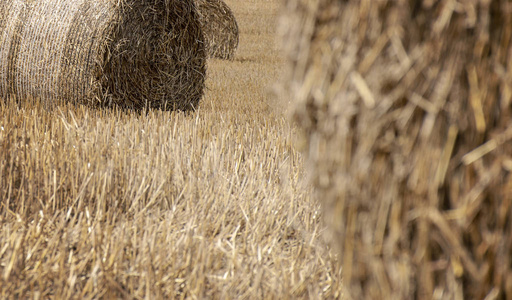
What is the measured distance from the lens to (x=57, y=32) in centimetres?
459

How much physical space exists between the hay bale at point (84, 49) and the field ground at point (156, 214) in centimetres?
52

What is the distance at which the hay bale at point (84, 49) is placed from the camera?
4.61m

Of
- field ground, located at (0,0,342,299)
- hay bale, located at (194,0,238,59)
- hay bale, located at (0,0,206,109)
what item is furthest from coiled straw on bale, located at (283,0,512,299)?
hay bale, located at (194,0,238,59)

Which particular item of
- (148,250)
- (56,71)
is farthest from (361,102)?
(56,71)

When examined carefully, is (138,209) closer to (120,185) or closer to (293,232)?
(120,185)

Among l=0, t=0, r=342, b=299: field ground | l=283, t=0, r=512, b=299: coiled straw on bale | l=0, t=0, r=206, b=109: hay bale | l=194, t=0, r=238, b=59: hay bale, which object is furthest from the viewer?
l=194, t=0, r=238, b=59: hay bale

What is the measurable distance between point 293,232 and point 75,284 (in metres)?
0.99

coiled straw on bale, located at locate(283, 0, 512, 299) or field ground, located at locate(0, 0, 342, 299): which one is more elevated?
coiled straw on bale, located at locate(283, 0, 512, 299)

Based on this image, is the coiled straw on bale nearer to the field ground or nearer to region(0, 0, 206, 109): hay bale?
the field ground

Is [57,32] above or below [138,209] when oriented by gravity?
above

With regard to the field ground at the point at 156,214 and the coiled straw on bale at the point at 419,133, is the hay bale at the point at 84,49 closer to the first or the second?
the field ground at the point at 156,214

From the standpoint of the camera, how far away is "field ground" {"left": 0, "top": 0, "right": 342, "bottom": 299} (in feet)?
6.48

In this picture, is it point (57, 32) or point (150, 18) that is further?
point (150, 18)

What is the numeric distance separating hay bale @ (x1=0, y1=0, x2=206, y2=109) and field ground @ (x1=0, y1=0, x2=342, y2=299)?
0.52m
